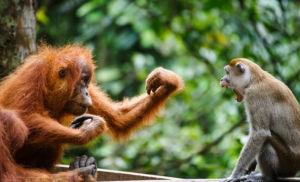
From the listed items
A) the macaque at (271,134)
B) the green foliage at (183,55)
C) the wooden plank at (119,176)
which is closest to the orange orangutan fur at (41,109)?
the wooden plank at (119,176)

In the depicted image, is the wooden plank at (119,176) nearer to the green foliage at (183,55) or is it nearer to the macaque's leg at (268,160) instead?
the macaque's leg at (268,160)

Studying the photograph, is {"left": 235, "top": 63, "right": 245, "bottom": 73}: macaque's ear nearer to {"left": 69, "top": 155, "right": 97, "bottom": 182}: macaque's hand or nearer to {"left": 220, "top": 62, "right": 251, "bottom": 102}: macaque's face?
{"left": 220, "top": 62, "right": 251, "bottom": 102}: macaque's face

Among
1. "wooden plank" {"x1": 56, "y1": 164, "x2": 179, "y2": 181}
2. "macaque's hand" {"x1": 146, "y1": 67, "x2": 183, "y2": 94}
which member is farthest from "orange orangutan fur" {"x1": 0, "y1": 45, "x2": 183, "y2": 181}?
"wooden plank" {"x1": 56, "y1": 164, "x2": 179, "y2": 181}

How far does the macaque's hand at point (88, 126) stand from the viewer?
3379 millimetres

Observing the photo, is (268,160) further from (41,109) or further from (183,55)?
(183,55)

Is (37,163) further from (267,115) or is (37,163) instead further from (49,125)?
(267,115)

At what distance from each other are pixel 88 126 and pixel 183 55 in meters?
5.54

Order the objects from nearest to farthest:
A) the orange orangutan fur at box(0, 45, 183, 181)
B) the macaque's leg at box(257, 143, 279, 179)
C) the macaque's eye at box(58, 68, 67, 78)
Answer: the orange orangutan fur at box(0, 45, 183, 181) → the macaque's leg at box(257, 143, 279, 179) → the macaque's eye at box(58, 68, 67, 78)

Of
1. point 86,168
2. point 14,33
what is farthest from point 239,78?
point 14,33

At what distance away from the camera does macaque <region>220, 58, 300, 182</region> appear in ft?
11.1

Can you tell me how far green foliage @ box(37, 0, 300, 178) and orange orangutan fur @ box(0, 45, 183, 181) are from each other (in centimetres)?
182

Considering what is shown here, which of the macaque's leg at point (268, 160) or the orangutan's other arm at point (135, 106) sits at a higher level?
the orangutan's other arm at point (135, 106)

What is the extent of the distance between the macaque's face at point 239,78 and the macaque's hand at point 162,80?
57cm

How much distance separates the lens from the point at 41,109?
3.53m
